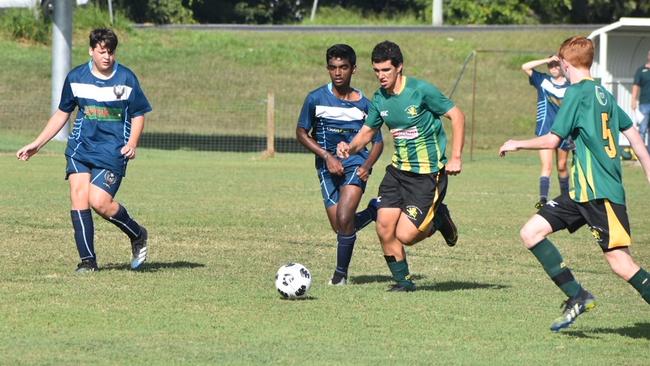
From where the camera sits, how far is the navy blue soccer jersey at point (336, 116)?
10039 mm

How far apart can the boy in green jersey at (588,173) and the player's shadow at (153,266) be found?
3.75 metres

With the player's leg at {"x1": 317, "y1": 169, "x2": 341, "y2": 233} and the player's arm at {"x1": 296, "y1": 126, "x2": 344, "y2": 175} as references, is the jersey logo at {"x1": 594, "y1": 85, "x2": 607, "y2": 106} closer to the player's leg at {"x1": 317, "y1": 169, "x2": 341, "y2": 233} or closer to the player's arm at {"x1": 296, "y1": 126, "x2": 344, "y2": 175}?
the player's arm at {"x1": 296, "y1": 126, "x2": 344, "y2": 175}

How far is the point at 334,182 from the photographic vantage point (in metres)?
10.1

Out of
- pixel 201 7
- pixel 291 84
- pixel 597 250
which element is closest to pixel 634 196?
pixel 597 250

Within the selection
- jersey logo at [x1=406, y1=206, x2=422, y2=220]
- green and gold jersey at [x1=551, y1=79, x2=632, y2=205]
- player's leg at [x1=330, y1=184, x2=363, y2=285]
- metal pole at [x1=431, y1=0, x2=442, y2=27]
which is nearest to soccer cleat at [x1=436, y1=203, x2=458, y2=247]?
jersey logo at [x1=406, y1=206, x2=422, y2=220]

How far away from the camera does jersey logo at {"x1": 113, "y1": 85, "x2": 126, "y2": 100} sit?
10.0m

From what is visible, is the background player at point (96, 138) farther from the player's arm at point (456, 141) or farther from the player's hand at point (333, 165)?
the player's arm at point (456, 141)

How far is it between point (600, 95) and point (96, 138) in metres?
4.21

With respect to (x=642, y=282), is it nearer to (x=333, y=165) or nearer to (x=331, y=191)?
(x=333, y=165)

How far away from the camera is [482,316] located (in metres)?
8.50

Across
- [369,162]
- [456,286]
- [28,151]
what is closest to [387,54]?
[369,162]

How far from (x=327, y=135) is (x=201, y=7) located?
4476cm

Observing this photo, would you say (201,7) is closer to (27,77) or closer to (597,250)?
(27,77)

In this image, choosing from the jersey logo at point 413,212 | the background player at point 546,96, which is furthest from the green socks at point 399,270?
the background player at point 546,96
